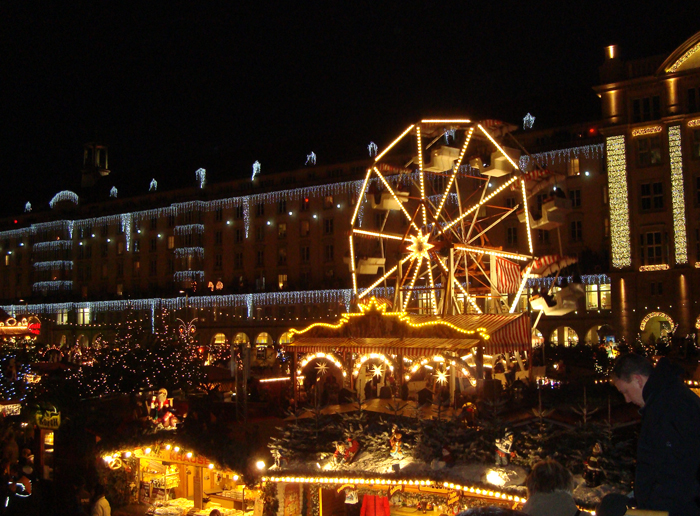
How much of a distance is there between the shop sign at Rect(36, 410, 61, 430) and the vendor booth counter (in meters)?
2.12

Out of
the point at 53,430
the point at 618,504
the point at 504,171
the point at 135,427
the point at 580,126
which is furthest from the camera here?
the point at 580,126

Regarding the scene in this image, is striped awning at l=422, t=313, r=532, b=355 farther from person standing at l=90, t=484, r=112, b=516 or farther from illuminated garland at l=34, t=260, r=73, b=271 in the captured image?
illuminated garland at l=34, t=260, r=73, b=271

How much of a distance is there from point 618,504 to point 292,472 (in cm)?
817

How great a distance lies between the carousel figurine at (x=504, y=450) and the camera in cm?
995

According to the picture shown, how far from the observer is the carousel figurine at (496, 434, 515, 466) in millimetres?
9953

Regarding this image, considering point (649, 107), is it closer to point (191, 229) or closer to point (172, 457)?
point (172, 457)

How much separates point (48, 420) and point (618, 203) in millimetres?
31512

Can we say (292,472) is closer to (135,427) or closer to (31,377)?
(135,427)

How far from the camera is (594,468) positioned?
30.1 ft

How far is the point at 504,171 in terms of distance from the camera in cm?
2150

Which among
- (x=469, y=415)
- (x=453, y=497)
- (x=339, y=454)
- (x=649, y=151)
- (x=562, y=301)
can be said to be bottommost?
(x=453, y=497)

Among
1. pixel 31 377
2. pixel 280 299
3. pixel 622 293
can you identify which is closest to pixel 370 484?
pixel 31 377

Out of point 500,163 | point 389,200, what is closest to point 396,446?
point 500,163

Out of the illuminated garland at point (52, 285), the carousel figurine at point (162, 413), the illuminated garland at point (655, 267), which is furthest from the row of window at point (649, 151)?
the illuminated garland at point (52, 285)
